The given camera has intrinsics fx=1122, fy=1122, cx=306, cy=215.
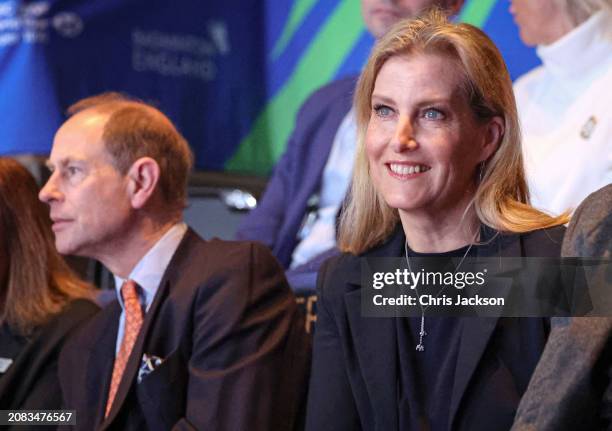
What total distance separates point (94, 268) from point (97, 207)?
0.99 meters

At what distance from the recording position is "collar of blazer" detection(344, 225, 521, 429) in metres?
1.93

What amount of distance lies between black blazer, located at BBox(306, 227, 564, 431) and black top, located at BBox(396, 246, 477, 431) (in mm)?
18

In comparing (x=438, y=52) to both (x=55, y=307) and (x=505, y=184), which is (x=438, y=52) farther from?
(x=55, y=307)

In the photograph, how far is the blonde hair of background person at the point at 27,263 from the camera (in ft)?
9.14

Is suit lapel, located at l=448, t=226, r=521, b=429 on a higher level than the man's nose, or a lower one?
lower

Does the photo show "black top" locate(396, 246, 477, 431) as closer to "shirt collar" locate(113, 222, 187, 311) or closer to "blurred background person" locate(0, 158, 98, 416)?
"shirt collar" locate(113, 222, 187, 311)

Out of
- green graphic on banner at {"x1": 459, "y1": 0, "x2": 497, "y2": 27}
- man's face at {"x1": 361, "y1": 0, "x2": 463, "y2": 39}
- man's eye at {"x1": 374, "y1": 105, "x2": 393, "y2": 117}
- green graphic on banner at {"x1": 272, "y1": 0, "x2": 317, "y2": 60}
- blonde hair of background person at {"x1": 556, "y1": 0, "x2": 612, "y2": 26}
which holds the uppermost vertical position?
green graphic on banner at {"x1": 272, "y1": 0, "x2": 317, "y2": 60}

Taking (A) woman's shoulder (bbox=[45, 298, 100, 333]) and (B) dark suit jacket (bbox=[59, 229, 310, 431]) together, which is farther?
(A) woman's shoulder (bbox=[45, 298, 100, 333])

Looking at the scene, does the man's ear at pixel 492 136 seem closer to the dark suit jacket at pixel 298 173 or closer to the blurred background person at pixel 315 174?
the blurred background person at pixel 315 174

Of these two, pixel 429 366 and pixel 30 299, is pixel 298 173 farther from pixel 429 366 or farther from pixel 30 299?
pixel 429 366

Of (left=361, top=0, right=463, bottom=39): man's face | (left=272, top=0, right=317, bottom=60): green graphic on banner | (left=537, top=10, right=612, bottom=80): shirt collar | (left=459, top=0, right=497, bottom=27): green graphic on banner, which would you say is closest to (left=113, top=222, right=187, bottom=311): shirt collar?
(left=361, top=0, right=463, bottom=39): man's face

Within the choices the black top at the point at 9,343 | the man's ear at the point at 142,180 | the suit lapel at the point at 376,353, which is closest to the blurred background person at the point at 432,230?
the suit lapel at the point at 376,353

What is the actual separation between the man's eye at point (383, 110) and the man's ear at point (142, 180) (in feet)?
2.39

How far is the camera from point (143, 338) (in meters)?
2.38
